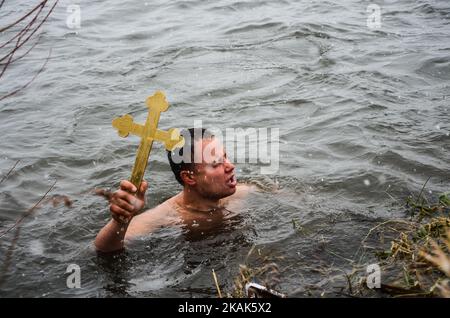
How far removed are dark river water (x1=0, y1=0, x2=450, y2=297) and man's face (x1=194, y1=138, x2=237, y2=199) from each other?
0.46 m

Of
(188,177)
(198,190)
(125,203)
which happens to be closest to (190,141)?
(188,177)

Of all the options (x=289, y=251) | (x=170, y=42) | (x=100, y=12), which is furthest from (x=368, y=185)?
(x=100, y=12)

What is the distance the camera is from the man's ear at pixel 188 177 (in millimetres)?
5000

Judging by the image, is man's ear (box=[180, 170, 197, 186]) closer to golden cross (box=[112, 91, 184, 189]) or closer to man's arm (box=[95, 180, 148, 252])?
man's arm (box=[95, 180, 148, 252])

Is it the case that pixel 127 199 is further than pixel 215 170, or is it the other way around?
pixel 215 170

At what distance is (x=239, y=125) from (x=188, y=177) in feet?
8.57

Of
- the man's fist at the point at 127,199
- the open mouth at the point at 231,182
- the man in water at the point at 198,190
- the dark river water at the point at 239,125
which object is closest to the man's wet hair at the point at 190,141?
the man in water at the point at 198,190

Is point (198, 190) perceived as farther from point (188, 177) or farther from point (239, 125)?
point (239, 125)

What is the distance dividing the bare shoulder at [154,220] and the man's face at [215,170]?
55cm

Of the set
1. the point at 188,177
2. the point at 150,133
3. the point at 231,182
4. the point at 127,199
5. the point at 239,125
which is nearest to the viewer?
the point at 150,133

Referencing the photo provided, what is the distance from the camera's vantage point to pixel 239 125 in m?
7.47

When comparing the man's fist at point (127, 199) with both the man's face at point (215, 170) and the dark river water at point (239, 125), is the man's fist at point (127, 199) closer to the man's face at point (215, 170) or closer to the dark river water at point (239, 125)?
the dark river water at point (239, 125)
